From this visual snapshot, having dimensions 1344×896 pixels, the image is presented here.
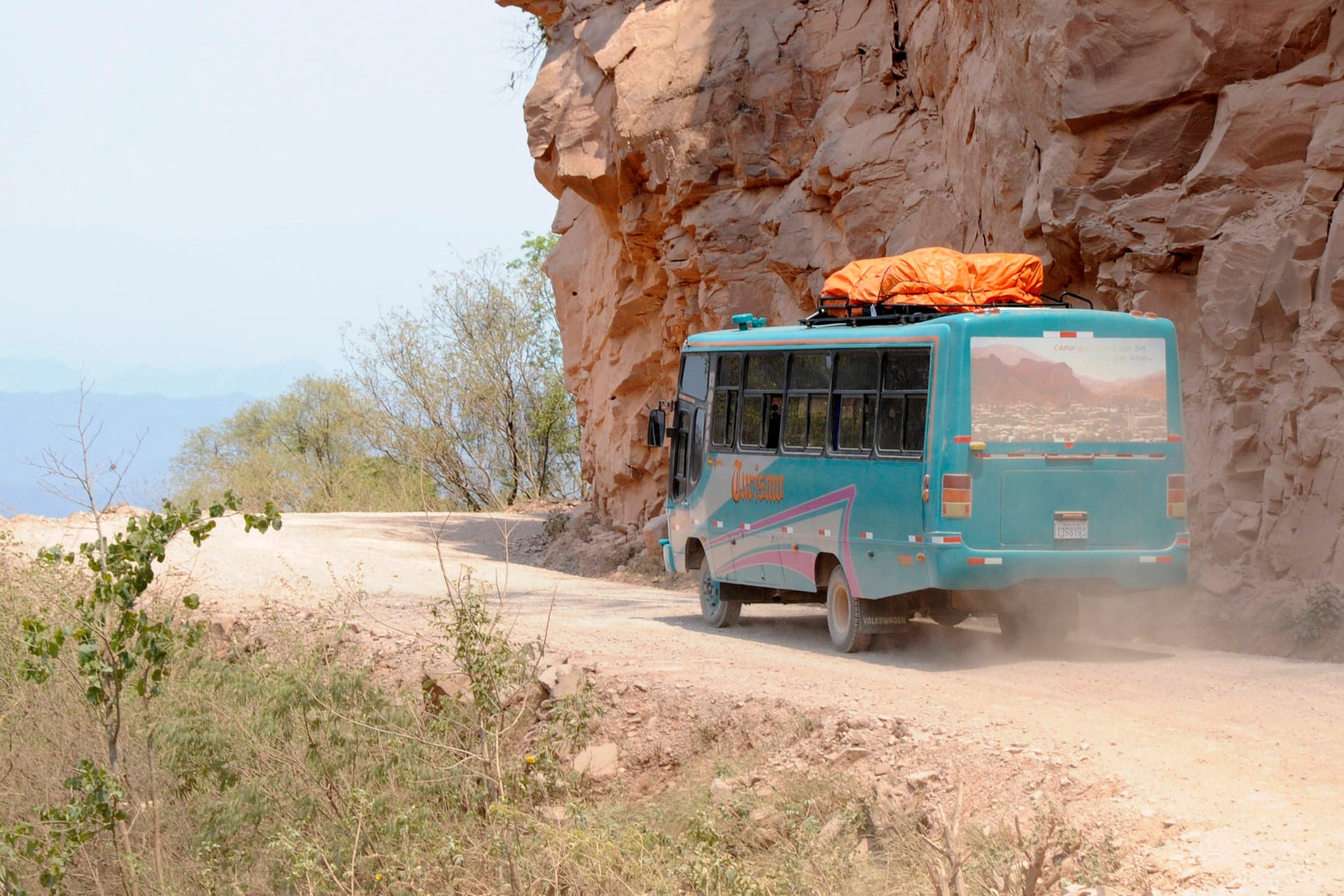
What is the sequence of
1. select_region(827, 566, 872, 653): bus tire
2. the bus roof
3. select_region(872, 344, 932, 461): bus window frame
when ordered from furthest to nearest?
select_region(827, 566, 872, 653): bus tire, select_region(872, 344, 932, 461): bus window frame, the bus roof

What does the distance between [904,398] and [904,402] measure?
3cm

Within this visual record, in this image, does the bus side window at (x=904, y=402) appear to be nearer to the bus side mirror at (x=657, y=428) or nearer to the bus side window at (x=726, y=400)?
the bus side window at (x=726, y=400)

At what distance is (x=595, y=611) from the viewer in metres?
16.1

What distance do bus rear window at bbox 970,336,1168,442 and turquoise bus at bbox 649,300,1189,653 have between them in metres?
0.01

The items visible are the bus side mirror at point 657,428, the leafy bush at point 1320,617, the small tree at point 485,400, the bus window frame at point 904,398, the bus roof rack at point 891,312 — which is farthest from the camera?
the small tree at point 485,400

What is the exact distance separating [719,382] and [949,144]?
289 inches

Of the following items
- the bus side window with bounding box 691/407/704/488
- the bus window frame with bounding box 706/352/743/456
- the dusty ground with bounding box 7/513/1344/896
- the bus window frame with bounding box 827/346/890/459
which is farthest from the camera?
the bus side window with bounding box 691/407/704/488

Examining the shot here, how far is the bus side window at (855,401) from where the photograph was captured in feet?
39.4

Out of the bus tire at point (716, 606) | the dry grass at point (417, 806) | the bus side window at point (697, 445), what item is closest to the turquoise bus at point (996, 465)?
the bus tire at point (716, 606)

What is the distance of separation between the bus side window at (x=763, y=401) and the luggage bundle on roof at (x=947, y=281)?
77cm

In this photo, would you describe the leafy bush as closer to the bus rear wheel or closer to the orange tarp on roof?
the orange tarp on roof

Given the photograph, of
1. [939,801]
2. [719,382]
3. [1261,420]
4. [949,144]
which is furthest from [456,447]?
[939,801]

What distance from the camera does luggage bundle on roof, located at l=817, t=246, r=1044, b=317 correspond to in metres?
13.4

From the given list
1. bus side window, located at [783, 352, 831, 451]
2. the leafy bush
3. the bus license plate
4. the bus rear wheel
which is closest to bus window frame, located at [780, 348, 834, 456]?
bus side window, located at [783, 352, 831, 451]
